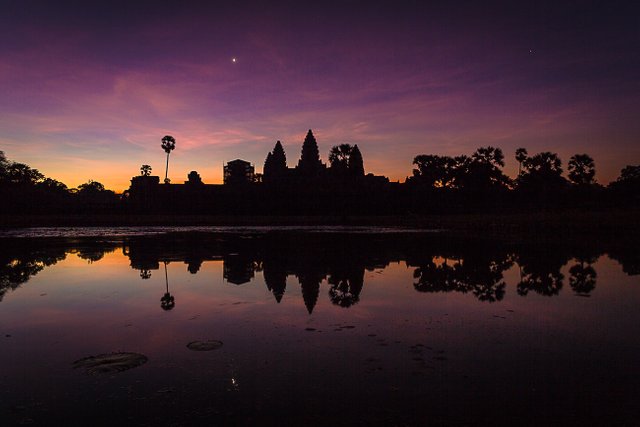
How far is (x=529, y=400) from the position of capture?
529cm

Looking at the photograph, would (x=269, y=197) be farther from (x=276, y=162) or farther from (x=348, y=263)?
(x=348, y=263)

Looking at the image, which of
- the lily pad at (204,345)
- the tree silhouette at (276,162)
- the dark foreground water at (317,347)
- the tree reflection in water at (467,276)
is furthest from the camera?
the tree silhouette at (276,162)

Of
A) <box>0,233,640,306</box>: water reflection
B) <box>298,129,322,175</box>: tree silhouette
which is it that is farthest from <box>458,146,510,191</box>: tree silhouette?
<box>0,233,640,306</box>: water reflection

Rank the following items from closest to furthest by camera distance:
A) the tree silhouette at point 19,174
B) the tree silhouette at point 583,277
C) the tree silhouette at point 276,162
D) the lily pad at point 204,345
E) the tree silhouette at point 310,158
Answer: the lily pad at point 204,345, the tree silhouette at point 583,277, the tree silhouette at point 19,174, the tree silhouette at point 310,158, the tree silhouette at point 276,162

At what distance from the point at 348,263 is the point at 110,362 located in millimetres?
11926

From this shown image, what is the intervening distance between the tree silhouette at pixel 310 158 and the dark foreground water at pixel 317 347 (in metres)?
95.6

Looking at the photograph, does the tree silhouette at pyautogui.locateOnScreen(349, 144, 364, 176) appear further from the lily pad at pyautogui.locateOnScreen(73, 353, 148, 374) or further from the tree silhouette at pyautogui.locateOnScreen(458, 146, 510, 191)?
the lily pad at pyautogui.locateOnScreen(73, 353, 148, 374)

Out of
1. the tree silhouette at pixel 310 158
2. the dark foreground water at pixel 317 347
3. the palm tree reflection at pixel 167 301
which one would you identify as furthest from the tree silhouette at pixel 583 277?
the tree silhouette at pixel 310 158

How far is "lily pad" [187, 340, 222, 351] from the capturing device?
7.20m

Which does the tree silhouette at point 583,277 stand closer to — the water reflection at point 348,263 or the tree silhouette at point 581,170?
the water reflection at point 348,263

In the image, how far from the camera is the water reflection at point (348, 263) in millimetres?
12750

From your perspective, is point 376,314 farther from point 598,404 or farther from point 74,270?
point 74,270

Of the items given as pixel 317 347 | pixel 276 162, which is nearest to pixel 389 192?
pixel 276 162

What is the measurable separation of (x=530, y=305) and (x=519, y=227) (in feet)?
108
